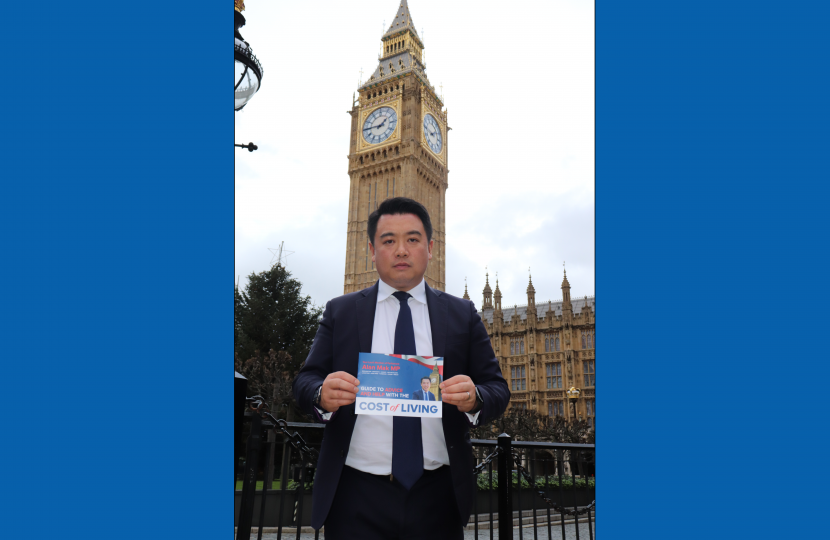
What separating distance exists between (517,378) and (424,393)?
117 ft

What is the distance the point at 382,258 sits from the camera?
7.97 feet

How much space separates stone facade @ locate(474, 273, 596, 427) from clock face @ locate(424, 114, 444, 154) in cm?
2972

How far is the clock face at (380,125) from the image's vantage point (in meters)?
6.70

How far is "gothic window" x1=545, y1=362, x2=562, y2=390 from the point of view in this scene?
114 feet

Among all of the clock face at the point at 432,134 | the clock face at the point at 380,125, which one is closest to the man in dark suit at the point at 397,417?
the clock face at the point at 432,134

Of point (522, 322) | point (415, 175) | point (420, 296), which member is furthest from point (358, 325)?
point (522, 322)

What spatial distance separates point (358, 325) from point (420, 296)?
1.08 feet

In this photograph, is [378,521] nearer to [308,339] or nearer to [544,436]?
[308,339]

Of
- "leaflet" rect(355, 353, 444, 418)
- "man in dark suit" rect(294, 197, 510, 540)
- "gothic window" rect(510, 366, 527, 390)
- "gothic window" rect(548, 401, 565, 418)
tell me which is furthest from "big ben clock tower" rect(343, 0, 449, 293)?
"gothic window" rect(510, 366, 527, 390)

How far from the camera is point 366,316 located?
7.77 ft

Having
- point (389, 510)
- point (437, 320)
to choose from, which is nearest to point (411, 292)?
point (437, 320)

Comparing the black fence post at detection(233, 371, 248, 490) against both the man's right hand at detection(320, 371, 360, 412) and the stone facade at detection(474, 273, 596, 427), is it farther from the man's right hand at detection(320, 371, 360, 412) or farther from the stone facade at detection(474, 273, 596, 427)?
the stone facade at detection(474, 273, 596, 427)

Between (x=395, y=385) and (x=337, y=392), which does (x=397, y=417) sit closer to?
(x=395, y=385)

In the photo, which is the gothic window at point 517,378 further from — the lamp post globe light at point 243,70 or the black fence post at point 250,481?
the black fence post at point 250,481
